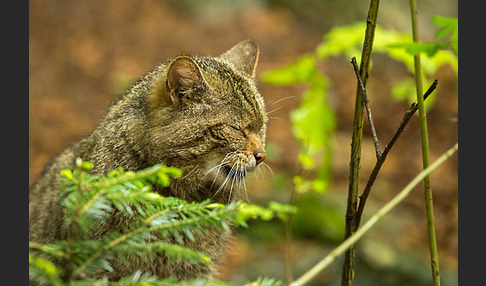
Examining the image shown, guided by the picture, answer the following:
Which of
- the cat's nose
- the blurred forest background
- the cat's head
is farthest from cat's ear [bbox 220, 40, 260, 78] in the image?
the blurred forest background

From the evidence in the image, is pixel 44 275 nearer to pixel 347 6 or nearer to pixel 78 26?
pixel 78 26

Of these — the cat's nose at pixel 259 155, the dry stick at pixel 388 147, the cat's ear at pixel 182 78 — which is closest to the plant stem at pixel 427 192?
the dry stick at pixel 388 147

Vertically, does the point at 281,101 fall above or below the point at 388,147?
above

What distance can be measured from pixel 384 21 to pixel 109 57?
4.94 meters

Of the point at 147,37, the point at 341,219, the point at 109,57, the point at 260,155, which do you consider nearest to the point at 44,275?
the point at 260,155

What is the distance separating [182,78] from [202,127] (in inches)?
11.1

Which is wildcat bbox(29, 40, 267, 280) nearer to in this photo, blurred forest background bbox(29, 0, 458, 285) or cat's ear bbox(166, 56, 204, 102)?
cat's ear bbox(166, 56, 204, 102)

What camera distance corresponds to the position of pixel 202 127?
299cm

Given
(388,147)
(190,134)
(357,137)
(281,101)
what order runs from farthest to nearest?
1. (281,101)
2. (190,134)
3. (357,137)
4. (388,147)

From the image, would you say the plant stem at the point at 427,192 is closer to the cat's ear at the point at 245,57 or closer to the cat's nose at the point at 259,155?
the cat's nose at the point at 259,155

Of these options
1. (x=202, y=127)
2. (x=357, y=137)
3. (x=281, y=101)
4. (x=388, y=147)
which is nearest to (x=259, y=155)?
(x=202, y=127)

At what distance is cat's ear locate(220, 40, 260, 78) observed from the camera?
3.54 meters

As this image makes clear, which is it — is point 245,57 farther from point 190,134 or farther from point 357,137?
point 357,137

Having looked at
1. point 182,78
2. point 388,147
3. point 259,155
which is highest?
point 182,78
